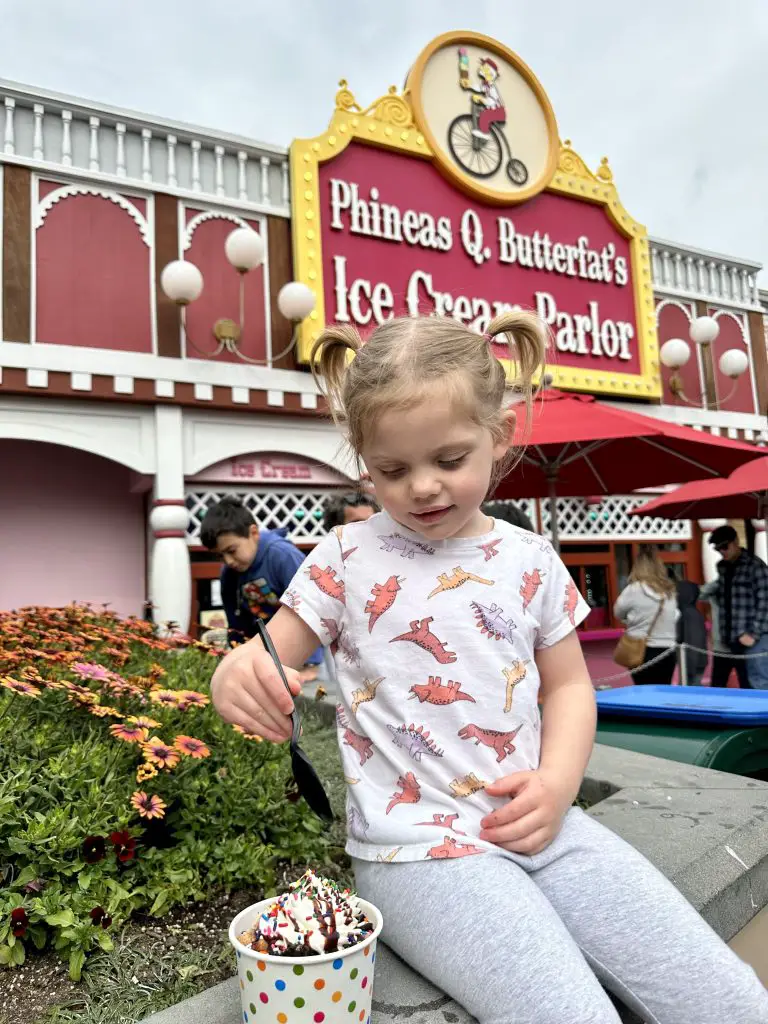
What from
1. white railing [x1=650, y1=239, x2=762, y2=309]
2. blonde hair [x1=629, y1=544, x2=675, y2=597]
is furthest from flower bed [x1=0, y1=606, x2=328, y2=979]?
white railing [x1=650, y1=239, x2=762, y2=309]

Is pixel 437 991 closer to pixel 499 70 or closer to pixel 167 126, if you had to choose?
pixel 167 126

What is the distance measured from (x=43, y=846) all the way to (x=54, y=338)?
514cm

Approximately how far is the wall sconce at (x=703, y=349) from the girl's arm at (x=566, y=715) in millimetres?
7972

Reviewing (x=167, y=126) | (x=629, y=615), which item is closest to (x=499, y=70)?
(x=167, y=126)

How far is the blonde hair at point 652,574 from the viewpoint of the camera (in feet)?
17.2

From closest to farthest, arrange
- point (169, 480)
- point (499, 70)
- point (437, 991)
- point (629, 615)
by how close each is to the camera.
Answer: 1. point (437, 991)
2. point (629, 615)
3. point (169, 480)
4. point (499, 70)

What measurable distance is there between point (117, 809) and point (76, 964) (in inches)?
13.4

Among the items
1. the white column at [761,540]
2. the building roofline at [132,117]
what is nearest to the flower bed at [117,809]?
the building roofline at [132,117]

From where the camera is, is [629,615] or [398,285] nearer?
[629,615]

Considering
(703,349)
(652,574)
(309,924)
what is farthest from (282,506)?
(703,349)

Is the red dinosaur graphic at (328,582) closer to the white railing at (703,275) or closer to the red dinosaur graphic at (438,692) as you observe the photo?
the red dinosaur graphic at (438,692)

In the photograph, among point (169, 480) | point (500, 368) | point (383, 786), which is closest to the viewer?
point (383, 786)

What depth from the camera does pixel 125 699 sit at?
7.15 ft

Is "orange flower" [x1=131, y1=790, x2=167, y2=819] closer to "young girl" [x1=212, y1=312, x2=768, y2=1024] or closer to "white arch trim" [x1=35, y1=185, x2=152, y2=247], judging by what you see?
"young girl" [x1=212, y1=312, x2=768, y2=1024]
